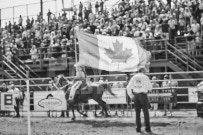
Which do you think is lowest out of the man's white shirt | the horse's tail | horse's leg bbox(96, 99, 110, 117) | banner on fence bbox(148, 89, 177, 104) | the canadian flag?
horse's leg bbox(96, 99, 110, 117)

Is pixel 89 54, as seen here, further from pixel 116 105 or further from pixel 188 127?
pixel 188 127

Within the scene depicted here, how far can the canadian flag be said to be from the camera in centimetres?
1589

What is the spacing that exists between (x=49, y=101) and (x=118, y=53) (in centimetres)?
501

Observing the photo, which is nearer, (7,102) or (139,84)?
(139,84)

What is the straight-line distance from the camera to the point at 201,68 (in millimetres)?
20172

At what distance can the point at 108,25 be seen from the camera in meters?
24.2

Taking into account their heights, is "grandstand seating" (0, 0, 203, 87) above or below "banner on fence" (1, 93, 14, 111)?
above

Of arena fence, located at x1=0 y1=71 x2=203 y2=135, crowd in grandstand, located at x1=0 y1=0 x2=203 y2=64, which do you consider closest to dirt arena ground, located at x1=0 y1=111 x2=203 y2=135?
arena fence, located at x1=0 y1=71 x2=203 y2=135

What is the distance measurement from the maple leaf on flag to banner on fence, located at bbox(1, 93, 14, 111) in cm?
633

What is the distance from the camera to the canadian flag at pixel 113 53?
626 inches

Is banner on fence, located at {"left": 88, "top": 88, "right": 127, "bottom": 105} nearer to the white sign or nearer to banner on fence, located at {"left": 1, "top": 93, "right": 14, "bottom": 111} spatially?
the white sign

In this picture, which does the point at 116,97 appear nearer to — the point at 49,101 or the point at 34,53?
the point at 49,101

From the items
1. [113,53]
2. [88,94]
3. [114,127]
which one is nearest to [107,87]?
[88,94]

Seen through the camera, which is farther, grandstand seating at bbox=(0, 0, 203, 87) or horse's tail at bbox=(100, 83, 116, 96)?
grandstand seating at bbox=(0, 0, 203, 87)
